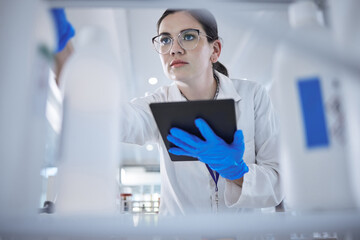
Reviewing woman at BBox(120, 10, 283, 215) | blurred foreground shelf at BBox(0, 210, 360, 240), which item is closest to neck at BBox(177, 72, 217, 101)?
woman at BBox(120, 10, 283, 215)

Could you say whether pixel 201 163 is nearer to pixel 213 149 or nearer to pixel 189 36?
pixel 213 149

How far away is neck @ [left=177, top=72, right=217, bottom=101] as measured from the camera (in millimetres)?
1431

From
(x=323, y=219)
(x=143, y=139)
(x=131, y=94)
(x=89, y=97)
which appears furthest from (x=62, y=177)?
(x=131, y=94)

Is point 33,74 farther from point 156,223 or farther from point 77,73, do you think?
point 156,223

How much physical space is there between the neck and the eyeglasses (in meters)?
0.19

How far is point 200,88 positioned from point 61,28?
923mm

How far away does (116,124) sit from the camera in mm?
529

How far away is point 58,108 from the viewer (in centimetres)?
59

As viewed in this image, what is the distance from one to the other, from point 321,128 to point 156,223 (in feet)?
0.97

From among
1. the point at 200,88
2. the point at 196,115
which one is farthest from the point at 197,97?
the point at 196,115

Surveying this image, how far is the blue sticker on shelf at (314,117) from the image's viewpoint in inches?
17.8

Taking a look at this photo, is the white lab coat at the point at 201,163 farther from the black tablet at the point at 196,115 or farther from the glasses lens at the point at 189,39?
the black tablet at the point at 196,115

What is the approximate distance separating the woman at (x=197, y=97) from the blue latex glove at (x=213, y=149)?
2.6 inches

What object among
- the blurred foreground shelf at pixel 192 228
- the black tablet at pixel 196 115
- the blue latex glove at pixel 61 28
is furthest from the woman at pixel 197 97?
the blurred foreground shelf at pixel 192 228
